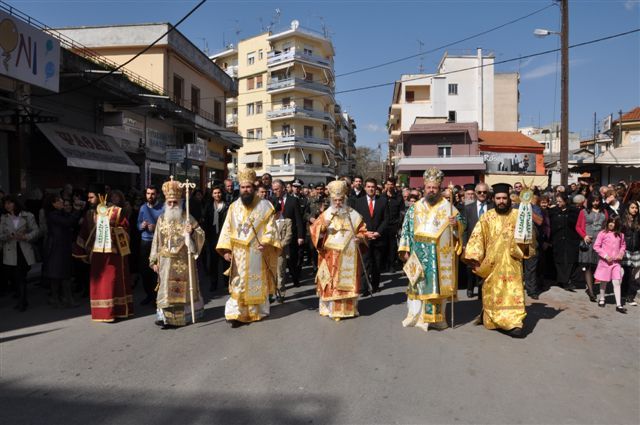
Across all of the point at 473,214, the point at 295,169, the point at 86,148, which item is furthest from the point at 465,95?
the point at 473,214

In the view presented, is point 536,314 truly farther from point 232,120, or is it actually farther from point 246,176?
point 232,120

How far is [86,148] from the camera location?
44.8 ft

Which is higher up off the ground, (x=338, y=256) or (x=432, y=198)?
(x=432, y=198)

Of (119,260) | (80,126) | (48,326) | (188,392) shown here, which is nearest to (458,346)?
(188,392)

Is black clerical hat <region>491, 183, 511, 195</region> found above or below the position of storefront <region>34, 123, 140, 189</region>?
below

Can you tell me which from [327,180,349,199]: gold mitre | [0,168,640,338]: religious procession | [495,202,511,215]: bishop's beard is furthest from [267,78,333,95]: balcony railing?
[495,202,511,215]: bishop's beard

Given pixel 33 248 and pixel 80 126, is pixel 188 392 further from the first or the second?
pixel 80 126

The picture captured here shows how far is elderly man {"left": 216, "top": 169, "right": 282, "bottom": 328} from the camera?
623 centimetres

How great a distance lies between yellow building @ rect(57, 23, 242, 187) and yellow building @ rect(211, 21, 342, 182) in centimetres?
2433

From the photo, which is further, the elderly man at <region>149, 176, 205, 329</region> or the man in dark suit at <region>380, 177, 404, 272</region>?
the man in dark suit at <region>380, 177, 404, 272</region>

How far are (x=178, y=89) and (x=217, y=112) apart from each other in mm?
5190

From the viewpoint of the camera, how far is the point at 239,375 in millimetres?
4418

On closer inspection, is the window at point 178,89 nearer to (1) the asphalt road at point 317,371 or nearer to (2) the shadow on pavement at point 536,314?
(1) the asphalt road at point 317,371

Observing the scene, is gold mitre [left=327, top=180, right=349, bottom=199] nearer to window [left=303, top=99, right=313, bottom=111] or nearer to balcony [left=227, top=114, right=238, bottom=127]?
window [left=303, top=99, right=313, bottom=111]
